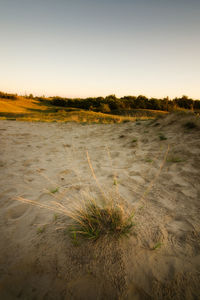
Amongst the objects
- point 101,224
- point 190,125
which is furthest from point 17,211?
point 190,125

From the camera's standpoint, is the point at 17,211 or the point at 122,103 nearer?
the point at 17,211

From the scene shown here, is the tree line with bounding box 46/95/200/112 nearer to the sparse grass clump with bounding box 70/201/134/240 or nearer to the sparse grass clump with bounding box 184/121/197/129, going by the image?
the sparse grass clump with bounding box 184/121/197/129

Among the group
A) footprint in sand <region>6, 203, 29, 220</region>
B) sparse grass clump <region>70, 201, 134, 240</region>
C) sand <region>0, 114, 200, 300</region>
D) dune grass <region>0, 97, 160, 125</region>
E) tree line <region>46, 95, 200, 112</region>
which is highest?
tree line <region>46, 95, 200, 112</region>

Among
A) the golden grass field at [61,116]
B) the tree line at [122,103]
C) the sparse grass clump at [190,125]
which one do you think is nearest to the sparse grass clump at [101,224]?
the sparse grass clump at [190,125]

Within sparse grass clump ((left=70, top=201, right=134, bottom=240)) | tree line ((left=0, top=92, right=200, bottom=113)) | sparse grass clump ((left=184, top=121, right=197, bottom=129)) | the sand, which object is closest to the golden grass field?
sparse grass clump ((left=184, top=121, right=197, bottom=129))

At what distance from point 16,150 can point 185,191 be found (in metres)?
4.06

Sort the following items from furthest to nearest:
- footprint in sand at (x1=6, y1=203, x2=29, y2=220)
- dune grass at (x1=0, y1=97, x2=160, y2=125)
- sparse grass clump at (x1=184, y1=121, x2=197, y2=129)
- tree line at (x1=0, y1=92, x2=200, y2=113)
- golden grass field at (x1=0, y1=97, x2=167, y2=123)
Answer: tree line at (x1=0, y1=92, x2=200, y2=113) < golden grass field at (x1=0, y1=97, x2=167, y2=123) < dune grass at (x1=0, y1=97, x2=160, y2=125) < sparse grass clump at (x1=184, y1=121, x2=197, y2=129) < footprint in sand at (x1=6, y1=203, x2=29, y2=220)

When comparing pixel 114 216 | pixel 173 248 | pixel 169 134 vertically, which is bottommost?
pixel 173 248

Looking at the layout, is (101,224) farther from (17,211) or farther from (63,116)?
(63,116)

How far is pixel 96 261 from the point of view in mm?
1021

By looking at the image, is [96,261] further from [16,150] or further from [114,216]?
[16,150]

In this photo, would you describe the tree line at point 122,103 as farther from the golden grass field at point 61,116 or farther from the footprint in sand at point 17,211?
the footprint in sand at point 17,211

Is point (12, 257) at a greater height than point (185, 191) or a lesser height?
lesser

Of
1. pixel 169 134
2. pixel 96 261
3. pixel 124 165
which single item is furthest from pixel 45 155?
pixel 169 134
